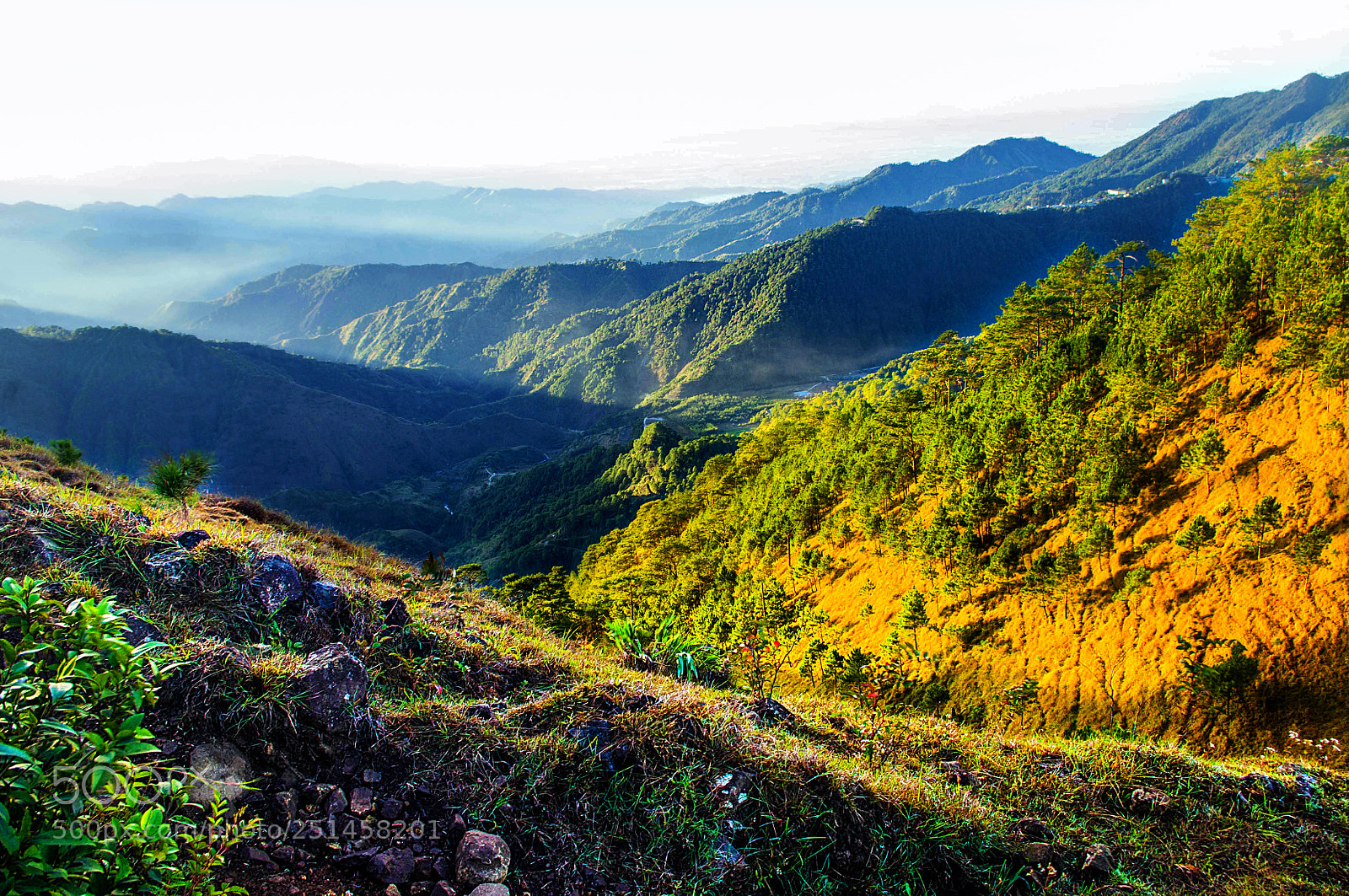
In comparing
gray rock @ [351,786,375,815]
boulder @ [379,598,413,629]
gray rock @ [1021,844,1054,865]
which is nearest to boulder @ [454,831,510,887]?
gray rock @ [351,786,375,815]

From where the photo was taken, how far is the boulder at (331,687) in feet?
12.1

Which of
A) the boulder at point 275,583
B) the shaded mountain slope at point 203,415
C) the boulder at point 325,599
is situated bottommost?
the shaded mountain slope at point 203,415

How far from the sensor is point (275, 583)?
17.2 feet

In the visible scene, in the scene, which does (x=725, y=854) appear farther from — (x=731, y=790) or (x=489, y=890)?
(x=489, y=890)

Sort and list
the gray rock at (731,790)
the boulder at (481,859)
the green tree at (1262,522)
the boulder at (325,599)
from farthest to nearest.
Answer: the green tree at (1262,522) < the boulder at (325,599) < the gray rock at (731,790) < the boulder at (481,859)

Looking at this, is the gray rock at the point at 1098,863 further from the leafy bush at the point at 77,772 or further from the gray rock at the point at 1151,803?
the leafy bush at the point at 77,772

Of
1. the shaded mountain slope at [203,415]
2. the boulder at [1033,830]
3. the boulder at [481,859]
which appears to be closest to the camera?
the boulder at [481,859]

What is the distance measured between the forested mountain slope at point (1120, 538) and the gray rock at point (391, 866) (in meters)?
10.6

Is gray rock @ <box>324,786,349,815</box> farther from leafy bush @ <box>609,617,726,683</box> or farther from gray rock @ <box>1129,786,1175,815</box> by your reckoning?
gray rock @ <box>1129,786,1175,815</box>

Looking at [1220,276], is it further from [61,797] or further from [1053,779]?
[61,797]

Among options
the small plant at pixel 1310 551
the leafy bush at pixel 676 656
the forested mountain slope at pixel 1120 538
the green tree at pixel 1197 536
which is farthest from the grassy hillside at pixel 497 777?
the green tree at pixel 1197 536

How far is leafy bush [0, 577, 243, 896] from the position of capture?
188cm

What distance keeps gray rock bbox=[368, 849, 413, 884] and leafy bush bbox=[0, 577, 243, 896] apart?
2.75 ft

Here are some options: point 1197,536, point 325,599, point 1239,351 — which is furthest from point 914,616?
point 325,599
